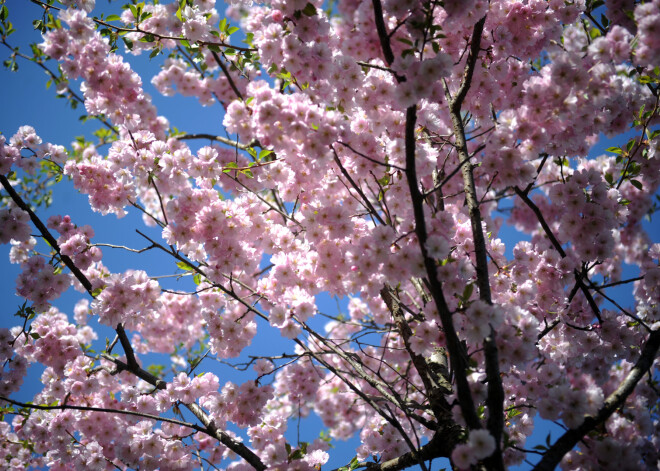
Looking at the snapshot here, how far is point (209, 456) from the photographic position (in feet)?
16.3

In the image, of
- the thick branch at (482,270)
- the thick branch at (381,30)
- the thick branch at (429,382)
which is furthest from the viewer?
the thick branch at (429,382)

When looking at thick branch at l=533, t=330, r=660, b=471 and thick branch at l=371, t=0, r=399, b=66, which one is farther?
thick branch at l=533, t=330, r=660, b=471

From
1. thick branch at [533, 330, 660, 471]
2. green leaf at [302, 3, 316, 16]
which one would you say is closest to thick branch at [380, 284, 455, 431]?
thick branch at [533, 330, 660, 471]

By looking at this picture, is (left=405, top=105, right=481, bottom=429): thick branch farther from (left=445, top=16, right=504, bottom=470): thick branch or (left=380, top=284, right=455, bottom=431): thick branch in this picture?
(left=380, top=284, right=455, bottom=431): thick branch

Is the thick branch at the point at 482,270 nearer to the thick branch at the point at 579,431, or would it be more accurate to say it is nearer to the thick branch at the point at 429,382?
the thick branch at the point at 579,431

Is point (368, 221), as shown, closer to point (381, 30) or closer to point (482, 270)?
point (482, 270)

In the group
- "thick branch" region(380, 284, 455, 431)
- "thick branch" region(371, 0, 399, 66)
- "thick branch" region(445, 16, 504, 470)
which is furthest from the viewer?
"thick branch" region(380, 284, 455, 431)

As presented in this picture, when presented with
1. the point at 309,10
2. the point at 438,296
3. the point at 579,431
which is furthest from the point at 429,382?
the point at 309,10

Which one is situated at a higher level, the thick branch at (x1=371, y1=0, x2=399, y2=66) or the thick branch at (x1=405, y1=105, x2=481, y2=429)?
the thick branch at (x1=371, y1=0, x2=399, y2=66)

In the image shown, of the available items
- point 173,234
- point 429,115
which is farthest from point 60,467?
point 429,115

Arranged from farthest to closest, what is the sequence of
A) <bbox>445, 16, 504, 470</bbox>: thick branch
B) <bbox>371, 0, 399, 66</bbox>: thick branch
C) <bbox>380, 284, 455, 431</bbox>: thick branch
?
<bbox>380, 284, 455, 431</bbox>: thick branch, <bbox>445, 16, 504, 470</bbox>: thick branch, <bbox>371, 0, 399, 66</bbox>: thick branch

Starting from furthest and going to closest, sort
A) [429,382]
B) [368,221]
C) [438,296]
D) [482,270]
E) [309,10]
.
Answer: [368,221] → [429,382] → [482,270] → [309,10] → [438,296]

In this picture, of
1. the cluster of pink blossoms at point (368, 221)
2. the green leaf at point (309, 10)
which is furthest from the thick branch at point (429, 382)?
the green leaf at point (309, 10)

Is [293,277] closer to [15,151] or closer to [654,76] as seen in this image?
[15,151]
